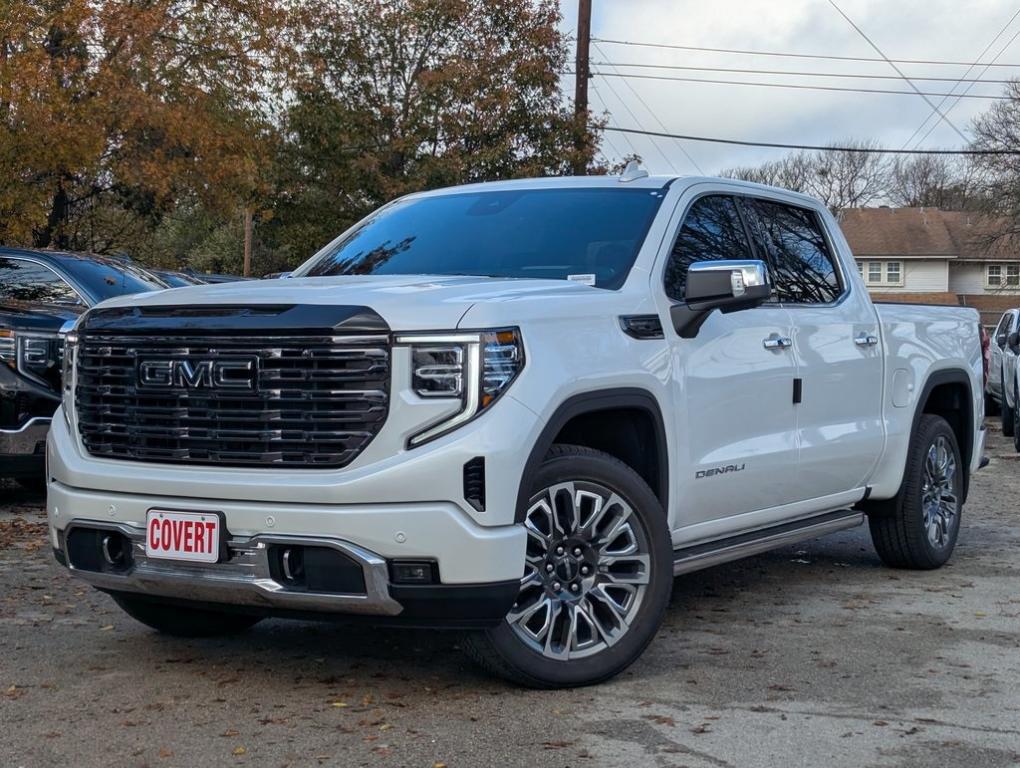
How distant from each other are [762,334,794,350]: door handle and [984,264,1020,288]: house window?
66526 mm

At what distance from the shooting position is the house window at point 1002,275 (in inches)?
2736

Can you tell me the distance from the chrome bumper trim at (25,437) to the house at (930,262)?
203ft

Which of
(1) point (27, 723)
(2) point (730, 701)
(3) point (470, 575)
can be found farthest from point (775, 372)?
(1) point (27, 723)

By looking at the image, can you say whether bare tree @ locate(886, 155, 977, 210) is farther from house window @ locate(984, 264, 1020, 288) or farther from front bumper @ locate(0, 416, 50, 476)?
front bumper @ locate(0, 416, 50, 476)

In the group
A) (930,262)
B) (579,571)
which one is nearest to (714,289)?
(579,571)

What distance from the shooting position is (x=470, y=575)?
188 inches

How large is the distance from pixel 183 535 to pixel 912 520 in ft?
14.3

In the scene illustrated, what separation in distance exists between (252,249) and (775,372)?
42.1 metres

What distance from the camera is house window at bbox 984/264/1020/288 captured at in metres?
69.5

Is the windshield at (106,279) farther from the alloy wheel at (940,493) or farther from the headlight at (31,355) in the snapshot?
the alloy wheel at (940,493)

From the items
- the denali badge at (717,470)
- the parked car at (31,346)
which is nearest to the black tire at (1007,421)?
A: the parked car at (31,346)

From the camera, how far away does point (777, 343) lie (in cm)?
655

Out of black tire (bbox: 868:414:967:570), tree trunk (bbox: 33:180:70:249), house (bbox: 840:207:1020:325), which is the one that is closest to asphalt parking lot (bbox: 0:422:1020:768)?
black tire (bbox: 868:414:967:570)

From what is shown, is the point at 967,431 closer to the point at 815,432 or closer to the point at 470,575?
the point at 815,432
